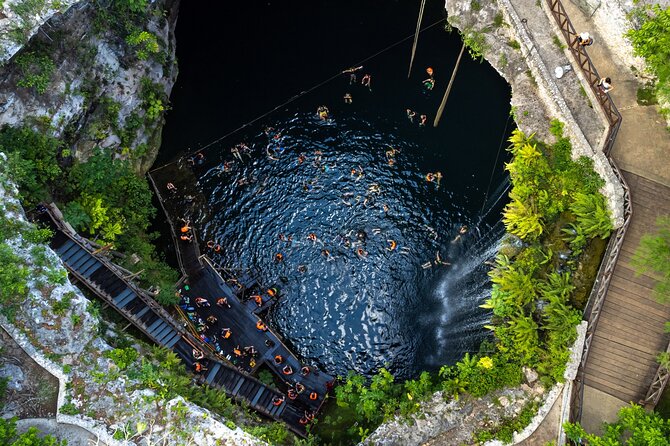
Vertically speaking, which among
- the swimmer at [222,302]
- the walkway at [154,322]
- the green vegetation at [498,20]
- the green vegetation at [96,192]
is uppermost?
the green vegetation at [498,20]

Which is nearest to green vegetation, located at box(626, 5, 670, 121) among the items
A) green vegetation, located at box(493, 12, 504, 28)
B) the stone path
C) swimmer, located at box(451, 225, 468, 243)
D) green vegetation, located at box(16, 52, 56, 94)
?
the stone path

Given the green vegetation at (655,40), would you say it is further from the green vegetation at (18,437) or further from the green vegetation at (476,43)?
the green vegetation at (18,437)

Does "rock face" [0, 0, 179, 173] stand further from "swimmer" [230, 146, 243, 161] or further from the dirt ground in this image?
the dirt ground

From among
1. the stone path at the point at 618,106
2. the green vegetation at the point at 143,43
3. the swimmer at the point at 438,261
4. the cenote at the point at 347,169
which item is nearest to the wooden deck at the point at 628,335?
the stone path at the point at 618,106

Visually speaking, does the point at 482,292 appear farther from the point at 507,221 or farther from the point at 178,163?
the point at 178,163

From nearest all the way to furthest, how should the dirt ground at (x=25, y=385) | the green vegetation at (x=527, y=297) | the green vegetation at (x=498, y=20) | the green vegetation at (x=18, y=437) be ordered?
1. the green vegetation at (x=18, y=437)
2. the dirt ground at (x=25, y=385)
3. the green vegetation at (x=527, y=297)
4. the green vegetation at (x=498, y=20)

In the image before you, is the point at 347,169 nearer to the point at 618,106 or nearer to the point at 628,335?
the point at 618,106
